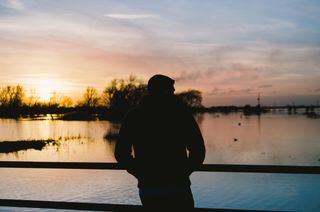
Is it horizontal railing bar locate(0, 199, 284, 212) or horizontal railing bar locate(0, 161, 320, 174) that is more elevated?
horizontal railing bar locate(0, 161, 320, 174)

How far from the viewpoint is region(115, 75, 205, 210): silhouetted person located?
3336mm

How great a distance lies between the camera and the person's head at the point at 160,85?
339cm

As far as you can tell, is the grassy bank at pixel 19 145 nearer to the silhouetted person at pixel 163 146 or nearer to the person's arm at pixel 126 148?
the person's arm at pixel 126 148

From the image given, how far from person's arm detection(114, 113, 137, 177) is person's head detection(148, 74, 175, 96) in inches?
13.6

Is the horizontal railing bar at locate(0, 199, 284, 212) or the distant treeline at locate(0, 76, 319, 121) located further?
the distant treeline at locate(0, 76, 319, 121)

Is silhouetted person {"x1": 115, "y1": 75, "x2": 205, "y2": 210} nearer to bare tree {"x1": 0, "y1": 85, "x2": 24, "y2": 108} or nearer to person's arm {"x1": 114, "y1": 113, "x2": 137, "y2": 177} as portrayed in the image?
person's arm {"x1": 114, "y1": 113, "x2": 137, "y2": 177}

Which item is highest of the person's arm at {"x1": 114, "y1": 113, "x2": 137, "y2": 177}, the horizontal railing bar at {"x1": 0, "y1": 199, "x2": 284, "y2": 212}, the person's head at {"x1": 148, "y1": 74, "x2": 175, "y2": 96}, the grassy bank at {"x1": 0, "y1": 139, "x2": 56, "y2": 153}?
the person's head at {"x1": 148, "y1": 74, "x2": 175, "y2": 96}

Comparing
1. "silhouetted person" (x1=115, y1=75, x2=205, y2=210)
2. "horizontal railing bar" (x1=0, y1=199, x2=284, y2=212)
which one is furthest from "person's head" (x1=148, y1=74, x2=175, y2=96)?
"horizontal railing bar" (x1=0, y1=199, x2=284, y2=212)

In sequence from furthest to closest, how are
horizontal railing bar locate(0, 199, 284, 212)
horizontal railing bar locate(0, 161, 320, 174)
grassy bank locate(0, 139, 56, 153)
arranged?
grassy bank locate(0, 139, 56, 153)
horizontal railing bar locate(0, 199, 284, 212)
horizontal railing bar locate(0, 161, 320, 174)

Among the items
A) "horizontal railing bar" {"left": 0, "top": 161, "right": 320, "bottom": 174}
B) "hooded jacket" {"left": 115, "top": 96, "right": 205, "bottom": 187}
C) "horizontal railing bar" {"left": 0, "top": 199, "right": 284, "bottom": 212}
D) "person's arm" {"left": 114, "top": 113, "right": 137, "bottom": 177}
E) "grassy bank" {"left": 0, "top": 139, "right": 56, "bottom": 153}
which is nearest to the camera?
"hooded jacket" {"left": 115, "top": 96, "right": 205, "bottom": 187}

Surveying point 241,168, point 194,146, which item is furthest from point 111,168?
point 241,168

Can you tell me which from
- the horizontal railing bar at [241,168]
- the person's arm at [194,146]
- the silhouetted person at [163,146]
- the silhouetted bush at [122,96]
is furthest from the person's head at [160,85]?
the silhouetted bush at [122,96]

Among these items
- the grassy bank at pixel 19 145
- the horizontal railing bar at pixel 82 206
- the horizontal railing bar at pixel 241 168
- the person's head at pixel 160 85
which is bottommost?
the grassy bank at pixel 19 145

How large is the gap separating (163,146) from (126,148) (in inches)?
14.9
